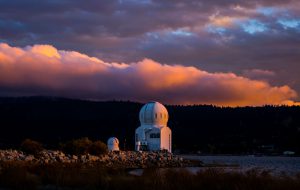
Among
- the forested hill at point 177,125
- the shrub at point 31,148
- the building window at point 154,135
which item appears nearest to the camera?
the shrub at point 31,148

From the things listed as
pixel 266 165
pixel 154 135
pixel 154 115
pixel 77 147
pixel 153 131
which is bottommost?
pixel 266 165

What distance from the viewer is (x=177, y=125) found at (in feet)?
512

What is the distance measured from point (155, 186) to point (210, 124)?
468 feet

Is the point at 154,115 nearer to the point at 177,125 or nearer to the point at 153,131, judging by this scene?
the point at 153,131

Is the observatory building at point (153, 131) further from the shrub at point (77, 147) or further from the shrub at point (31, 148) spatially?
the shrub at point (31, 148)

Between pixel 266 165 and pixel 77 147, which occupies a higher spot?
pixel 77 147

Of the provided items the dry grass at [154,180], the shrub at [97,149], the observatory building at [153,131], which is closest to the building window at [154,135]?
the observatory building at [153,131]

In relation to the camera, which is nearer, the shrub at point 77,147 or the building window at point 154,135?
the shrub at point 77,147

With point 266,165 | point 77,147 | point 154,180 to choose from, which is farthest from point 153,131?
point 154,180

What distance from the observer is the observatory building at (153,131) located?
83.3 meters

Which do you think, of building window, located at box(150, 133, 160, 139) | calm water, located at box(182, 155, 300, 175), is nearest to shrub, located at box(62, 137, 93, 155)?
calm water, located at box(182, 155, 300, 175)

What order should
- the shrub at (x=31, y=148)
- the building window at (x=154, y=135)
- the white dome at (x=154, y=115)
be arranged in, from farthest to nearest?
the white dome at (x=154, y=115) → the building window at (x=154, y=135) → the shrub at (x=31, y=148)

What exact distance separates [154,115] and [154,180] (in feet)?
204

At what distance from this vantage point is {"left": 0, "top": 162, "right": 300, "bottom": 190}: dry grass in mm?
19281
